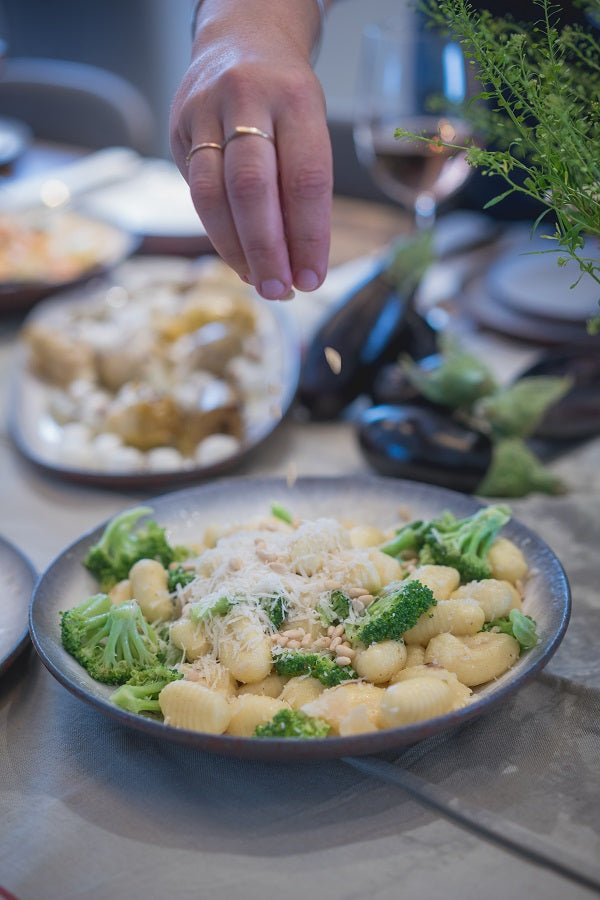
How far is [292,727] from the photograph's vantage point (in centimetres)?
81

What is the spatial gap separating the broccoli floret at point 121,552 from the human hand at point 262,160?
35 cm

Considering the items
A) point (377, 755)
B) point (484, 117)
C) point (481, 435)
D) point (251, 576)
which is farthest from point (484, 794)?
point (484, 117)

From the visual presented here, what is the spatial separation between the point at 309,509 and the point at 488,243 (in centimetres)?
140

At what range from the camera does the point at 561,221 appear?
87 centimetres

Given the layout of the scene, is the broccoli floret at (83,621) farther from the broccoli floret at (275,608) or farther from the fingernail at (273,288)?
the fingernail at (273,288)

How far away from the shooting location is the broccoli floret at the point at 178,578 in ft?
3.43

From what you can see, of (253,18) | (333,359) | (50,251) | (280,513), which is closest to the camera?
(253,18)

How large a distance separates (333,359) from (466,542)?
2.05 feet

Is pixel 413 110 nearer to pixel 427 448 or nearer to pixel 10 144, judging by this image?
pixel 427 448

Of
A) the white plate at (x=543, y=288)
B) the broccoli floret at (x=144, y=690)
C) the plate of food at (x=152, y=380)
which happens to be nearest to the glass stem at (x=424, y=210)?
Result: the white plate at (x=543, y=288)

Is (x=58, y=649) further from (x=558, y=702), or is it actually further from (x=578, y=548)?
(x=578, y=548)

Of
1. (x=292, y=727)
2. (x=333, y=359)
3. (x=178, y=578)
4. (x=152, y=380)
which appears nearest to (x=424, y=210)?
(x=333, y=359)

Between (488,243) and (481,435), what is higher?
(481,435)

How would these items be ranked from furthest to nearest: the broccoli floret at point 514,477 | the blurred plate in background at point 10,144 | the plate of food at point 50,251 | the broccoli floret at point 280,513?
the blurred plate in background at point 10,144 < the plate of food at point 50,251 < the broccoli floret at point 514,477 < the broccoli floret at point 280,513
